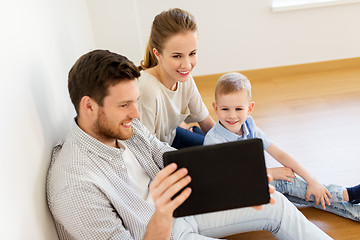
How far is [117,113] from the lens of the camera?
119 cm

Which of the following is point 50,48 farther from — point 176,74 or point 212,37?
point 212,37

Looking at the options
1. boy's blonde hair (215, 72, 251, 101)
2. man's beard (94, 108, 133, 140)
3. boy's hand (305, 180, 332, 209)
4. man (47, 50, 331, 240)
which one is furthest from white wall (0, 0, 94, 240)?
boy's hand (305, 180, 332, 209)

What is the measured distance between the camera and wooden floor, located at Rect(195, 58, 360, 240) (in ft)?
6.29

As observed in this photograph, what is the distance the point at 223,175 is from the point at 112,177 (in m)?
0.38

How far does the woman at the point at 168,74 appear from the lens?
1.60 m

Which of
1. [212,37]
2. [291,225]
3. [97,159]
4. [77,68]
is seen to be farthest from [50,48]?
[212,37]

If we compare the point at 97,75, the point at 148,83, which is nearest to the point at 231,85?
the point at 148,83

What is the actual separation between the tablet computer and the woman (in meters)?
0.69

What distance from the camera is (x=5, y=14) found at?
0.99 metres

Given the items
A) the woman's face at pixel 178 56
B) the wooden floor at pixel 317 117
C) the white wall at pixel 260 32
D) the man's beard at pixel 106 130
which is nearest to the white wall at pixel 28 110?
the man's beard at pixel 106 130

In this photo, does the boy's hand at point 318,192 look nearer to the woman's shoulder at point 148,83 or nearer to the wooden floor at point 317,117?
the wooden floor at point 317,117

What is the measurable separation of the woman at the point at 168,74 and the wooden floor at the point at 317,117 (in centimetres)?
63

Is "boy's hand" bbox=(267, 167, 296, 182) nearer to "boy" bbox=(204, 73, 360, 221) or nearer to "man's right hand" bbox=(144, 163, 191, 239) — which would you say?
"boy" bbox=(204, 73, 360, 221)

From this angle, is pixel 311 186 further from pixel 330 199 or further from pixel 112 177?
pixel 112 177
